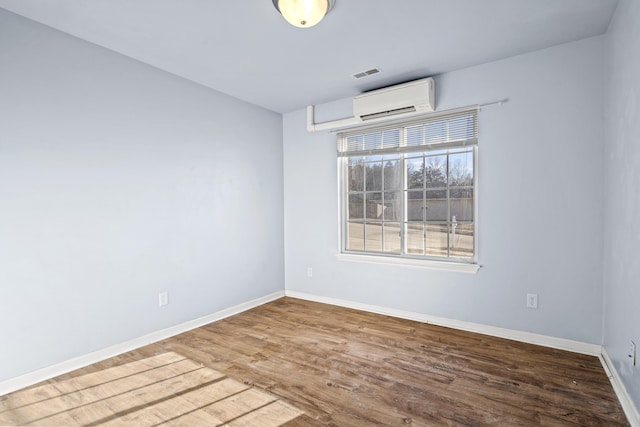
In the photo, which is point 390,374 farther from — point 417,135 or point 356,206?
point 417,135

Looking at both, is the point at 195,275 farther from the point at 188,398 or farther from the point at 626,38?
the point at 626,38

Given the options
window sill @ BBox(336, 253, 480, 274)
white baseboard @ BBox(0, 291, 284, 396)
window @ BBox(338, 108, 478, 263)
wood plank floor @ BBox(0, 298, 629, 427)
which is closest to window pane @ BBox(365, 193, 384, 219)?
window @ BBox(338, 108, 478, 263)

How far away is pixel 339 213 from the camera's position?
12.9 ft

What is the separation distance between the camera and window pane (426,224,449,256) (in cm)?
328

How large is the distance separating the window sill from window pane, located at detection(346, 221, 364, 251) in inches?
5.8

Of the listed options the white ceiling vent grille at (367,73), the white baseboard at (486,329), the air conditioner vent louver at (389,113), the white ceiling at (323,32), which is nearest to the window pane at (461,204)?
the air conditioner vent louver at (389,113)

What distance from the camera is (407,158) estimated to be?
11.5ft

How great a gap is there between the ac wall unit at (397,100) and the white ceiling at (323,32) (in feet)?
0.45

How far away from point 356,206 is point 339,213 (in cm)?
23

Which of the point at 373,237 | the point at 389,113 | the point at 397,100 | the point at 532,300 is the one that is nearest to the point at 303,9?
the point at 397,100

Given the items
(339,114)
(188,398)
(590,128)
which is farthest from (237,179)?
(590,128)

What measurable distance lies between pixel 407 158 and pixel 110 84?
2.93 metres

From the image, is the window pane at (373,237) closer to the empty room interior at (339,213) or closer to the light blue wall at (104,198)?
the empty room interior at (339,213)

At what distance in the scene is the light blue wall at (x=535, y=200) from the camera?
2535mm
